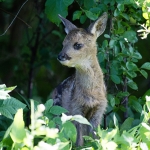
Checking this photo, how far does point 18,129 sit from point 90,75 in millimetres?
2802

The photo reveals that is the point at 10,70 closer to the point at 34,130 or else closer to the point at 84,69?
the point at 84,69

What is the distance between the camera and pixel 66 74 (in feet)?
34.5

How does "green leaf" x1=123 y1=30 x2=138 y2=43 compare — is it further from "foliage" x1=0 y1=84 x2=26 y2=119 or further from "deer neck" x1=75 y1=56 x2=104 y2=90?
"foliage" x1=0 y1=84 x2=26 y2=119

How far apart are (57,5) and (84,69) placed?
79cm

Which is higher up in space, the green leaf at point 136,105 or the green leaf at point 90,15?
the green leaf at point 90,15

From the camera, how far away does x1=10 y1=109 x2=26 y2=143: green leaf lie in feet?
11.8

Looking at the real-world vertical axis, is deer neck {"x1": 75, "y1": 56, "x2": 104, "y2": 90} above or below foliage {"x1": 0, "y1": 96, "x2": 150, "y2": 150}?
below

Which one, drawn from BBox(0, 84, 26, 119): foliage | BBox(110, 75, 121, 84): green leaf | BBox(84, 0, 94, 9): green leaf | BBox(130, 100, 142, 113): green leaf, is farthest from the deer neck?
BBox(0, 84, 26, 119): foliage

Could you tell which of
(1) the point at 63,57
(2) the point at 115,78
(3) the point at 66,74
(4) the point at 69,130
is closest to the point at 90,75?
(2) the point at 115,78

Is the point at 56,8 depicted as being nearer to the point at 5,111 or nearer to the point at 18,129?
the point at 5,111

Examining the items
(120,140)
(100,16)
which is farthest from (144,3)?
(120,140)

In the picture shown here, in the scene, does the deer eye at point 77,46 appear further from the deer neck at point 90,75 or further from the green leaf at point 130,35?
the green leaf at point 130,35

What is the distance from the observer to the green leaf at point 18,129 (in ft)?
11.8

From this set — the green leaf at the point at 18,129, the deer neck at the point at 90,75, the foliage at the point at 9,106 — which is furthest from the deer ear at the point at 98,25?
the green leaf at the point at 18,129
